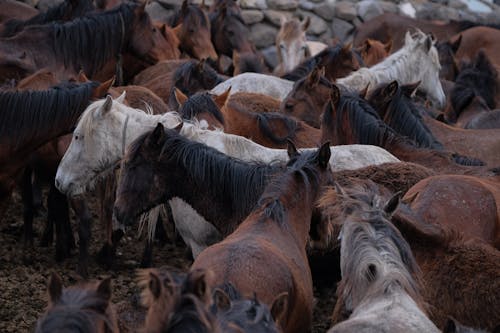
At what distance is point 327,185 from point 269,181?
307 mm

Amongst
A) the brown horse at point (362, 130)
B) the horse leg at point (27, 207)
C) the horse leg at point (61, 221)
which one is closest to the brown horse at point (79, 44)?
the horse leg at point (27, 207)

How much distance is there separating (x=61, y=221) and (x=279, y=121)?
1.86 m

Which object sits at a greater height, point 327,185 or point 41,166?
point 327,185

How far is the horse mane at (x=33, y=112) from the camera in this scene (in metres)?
6.68

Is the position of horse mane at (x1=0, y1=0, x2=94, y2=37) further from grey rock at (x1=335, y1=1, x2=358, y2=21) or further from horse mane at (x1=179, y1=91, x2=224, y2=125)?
grey rock at (x1=335, y1=1, x2=358, y2=21)

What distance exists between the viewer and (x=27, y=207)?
7.65 meters

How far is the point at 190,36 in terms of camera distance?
41.3 ft

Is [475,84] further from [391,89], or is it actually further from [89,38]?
[89,38]

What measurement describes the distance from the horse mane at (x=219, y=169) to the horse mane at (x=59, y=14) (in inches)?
199

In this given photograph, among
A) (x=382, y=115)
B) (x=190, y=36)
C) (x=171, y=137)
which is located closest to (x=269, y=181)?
(x=171, y=137)

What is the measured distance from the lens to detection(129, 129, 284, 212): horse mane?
540 cm

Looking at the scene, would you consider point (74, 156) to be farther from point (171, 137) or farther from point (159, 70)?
point (159, 70)

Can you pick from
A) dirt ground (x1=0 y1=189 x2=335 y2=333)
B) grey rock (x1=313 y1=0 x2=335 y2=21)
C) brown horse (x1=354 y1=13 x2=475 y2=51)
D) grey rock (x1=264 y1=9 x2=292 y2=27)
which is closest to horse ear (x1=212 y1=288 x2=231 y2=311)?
dirt ground (x1=0 y1=189 x2=335 y2=333)

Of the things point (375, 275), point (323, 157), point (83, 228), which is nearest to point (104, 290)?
point (375, 275)
